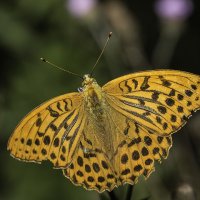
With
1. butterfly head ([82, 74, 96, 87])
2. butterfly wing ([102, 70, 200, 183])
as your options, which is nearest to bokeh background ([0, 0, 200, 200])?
butterfly head ([82, 74, 96, 87])

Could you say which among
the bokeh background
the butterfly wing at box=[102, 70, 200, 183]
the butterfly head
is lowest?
the butterfly wing at box=[102, 70, 200, 183]

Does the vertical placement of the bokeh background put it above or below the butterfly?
above

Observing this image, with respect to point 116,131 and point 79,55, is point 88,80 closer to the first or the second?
point 116,131

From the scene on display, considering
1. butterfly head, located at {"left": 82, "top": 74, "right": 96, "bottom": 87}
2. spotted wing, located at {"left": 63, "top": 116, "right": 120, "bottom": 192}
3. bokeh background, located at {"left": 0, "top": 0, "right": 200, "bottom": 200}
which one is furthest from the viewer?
bokeh background, located at {"left": 0, "top": 0, "right": 200, "bottom": 200}

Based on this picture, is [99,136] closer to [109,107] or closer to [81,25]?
[109,107]

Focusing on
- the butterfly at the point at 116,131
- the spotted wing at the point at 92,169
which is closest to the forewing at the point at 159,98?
the butterfly at the point at 116,131

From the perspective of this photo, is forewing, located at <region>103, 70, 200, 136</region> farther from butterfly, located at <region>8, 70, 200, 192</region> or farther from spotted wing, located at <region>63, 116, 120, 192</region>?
spotted wing, located at <region>63, 116, 120, 192</region>
